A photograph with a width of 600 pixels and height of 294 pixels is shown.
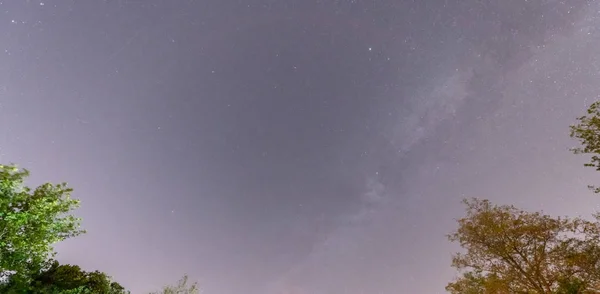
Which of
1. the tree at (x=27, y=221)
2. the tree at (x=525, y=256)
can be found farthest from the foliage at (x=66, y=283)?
the tree at (x=525, y=256)

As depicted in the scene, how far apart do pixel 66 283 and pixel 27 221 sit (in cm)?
1752

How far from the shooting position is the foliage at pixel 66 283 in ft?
90.6

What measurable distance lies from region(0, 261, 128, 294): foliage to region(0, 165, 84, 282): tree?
382 cm

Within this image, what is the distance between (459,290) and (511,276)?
22.7ft

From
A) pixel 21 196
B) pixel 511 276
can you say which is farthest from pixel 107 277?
pixel 511 276

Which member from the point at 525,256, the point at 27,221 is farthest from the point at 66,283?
the point at 525,256

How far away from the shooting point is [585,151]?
2350 centimetres

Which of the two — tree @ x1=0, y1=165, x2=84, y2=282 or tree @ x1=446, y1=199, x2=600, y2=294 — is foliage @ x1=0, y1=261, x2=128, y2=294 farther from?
tree @ x1=446, y1=199, x2=600, y2=294

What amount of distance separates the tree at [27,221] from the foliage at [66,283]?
3.82 metres

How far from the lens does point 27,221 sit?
66.1 feet

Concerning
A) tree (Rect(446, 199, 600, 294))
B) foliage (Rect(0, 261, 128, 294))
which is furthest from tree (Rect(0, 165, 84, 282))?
tree (Rect(446, 199, 600, 294))

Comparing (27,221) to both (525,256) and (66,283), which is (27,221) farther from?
(525,256)

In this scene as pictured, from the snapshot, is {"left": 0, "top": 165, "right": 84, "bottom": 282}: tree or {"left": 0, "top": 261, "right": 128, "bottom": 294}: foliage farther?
{"left": 0, "top": 261, "right": 128, "bottom": 294}: foliage

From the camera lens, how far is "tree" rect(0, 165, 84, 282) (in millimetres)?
19031
